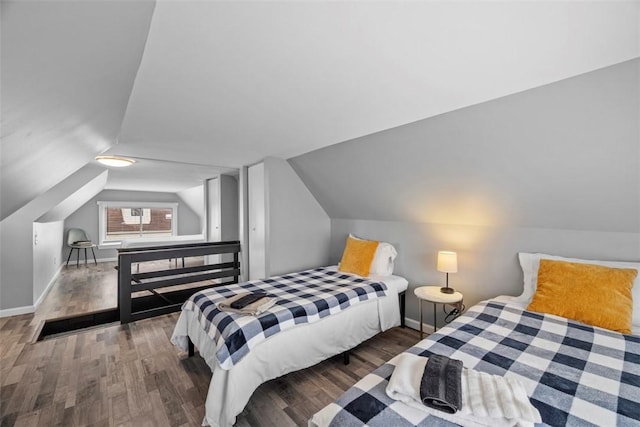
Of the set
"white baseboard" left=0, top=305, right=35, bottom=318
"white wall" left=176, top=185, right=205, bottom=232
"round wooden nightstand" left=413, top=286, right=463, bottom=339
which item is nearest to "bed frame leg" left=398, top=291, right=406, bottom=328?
"round wooden nightstand" left=413, top=286, right=463, bottom=339

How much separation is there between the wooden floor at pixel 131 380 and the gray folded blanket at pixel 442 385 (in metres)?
1.04

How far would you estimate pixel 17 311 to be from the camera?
3.46 metres

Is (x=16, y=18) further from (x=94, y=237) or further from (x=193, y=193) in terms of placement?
(x=94, y=237)

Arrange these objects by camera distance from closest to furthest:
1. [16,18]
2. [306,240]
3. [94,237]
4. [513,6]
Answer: [16,18] → [513,6] → [306,240] → [94,237]

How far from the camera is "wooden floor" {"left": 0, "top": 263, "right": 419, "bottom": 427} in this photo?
5.86 feet

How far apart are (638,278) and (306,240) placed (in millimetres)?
3192

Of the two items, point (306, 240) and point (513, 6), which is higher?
point (513, 6)

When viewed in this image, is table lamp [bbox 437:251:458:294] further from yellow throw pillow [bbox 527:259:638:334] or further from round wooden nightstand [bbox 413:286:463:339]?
yellow throw pillow [bbox 527:259:638:334]

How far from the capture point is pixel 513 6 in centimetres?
103

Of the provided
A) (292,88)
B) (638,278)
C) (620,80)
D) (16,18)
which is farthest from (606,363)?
(16,18)

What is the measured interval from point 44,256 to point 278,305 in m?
4.61

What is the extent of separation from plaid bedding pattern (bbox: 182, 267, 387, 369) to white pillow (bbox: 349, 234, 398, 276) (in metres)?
0.27

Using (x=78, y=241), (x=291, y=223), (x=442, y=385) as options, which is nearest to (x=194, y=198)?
(x=78, y=241)

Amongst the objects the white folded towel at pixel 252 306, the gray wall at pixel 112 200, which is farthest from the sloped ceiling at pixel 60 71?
the gray wall at pixel 112 200
